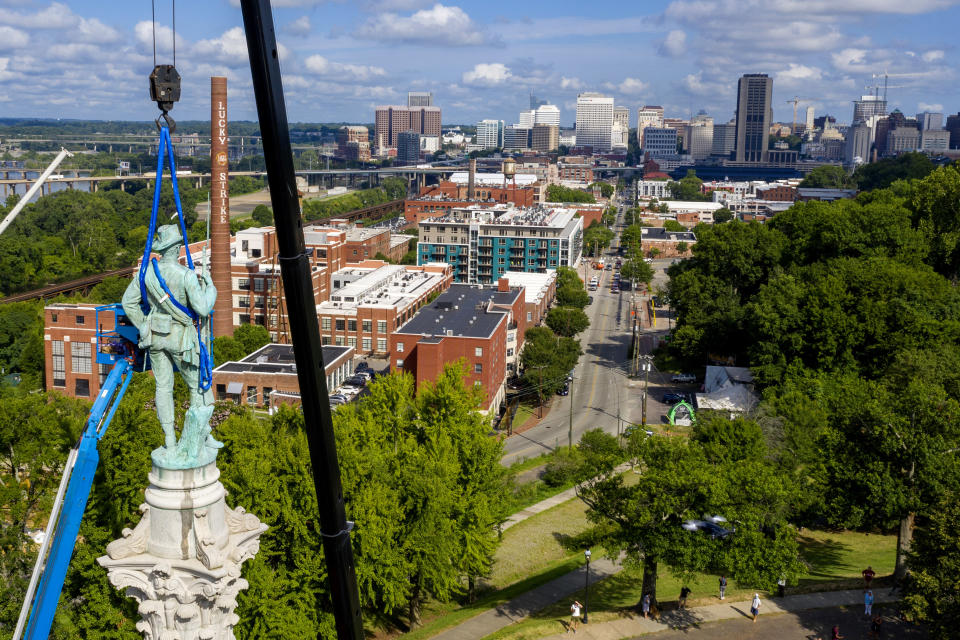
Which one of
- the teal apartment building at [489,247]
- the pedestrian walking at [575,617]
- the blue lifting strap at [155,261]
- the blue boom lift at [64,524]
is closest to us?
the blue boom lift at [64,524]

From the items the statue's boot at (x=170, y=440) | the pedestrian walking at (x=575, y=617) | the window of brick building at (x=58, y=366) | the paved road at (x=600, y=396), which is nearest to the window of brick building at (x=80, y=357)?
the window of brick building at (x=58, y=366)

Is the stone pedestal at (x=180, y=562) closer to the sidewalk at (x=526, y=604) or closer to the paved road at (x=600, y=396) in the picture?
the sidewalk at (x=526, y=604)

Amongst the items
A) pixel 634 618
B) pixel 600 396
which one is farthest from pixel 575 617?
pixel 600 396

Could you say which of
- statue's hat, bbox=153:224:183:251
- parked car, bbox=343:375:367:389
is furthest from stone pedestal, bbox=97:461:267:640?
parked car, bbox=343:375:367:389

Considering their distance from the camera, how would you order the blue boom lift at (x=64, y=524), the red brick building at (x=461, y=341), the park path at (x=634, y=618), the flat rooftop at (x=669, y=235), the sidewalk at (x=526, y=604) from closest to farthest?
the blue boom lift at (x=64, y=524) → the park path at (x=634, y=618) → the sidewalk at (x=526, y=604) → the red brick building at (x=461, y=341) → the flat rooftop at (x=669, y=235)

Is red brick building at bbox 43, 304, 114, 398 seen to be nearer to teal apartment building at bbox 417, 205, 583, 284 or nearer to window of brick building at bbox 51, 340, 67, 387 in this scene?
window of brick building at bbox 51, 340, 67, 387
